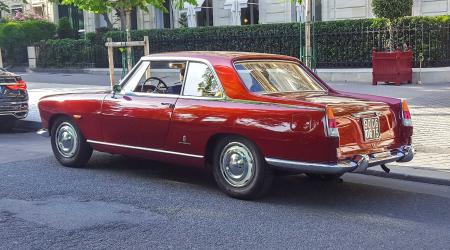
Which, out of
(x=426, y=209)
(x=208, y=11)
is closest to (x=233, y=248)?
(x=426, y=209)

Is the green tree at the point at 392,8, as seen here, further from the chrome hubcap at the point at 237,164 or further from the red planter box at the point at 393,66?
the chrome hubcap at the point at 237,164

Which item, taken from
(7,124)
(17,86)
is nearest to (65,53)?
(7,124)

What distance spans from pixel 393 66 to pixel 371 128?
33.6 ft

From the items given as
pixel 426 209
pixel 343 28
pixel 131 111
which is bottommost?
pixel 426 209

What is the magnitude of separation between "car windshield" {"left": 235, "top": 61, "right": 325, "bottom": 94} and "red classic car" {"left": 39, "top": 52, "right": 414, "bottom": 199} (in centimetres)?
2

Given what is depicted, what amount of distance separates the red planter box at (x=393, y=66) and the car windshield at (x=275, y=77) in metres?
9.09

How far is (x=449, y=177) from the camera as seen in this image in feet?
22.7

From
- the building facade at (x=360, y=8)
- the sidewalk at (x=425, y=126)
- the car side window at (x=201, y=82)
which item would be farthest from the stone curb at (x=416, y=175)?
the building facade at (x=360, y=8)

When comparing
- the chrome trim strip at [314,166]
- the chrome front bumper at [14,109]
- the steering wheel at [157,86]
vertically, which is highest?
the steering wheel at [157,86]

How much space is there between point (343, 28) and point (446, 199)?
12.1 m

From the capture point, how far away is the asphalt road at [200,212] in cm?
496

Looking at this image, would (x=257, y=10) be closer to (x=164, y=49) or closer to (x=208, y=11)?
(x=208, y=11)

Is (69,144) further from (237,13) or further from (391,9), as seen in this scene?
(237,13)

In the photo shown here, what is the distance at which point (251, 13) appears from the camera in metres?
26.7
